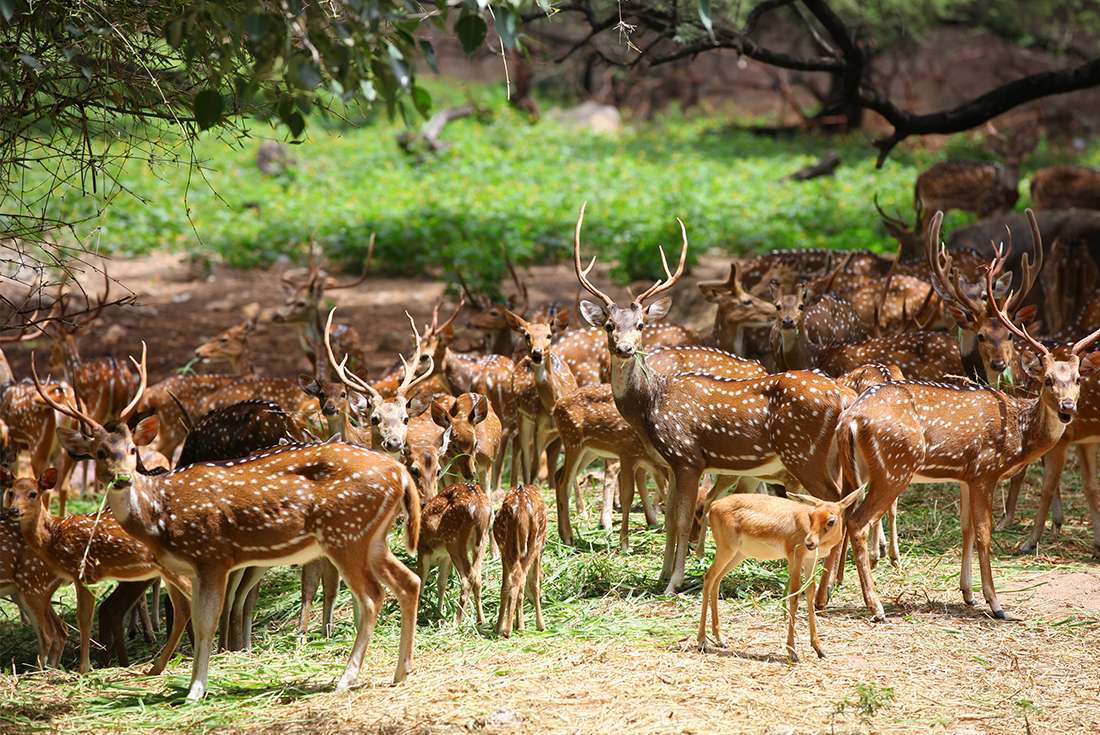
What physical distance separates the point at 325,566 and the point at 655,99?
900 inches

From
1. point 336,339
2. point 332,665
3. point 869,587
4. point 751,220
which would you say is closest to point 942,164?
point 751,220

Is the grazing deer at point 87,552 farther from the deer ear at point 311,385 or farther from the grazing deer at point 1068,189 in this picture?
the grazing deer at point 1068,189

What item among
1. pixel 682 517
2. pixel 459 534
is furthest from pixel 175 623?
pixel 682 517

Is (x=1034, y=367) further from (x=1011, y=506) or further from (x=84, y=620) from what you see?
(x=84, y=620)

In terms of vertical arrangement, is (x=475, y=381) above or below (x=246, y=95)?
below

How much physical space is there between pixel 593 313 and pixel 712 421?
1.14 meters

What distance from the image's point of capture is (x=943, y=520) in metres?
8.45

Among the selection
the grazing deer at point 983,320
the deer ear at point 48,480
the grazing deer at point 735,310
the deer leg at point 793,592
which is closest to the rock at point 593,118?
the grazing deer at point 735,310

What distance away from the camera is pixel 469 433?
7926 mm

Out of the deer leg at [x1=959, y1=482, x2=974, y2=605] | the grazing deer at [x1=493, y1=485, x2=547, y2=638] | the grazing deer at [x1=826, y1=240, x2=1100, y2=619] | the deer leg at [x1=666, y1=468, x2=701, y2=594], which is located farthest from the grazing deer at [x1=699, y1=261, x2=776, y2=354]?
the grazing deer at [x1=493, y1=485, x2=547, y2=638]

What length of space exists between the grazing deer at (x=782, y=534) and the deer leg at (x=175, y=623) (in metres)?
2.57

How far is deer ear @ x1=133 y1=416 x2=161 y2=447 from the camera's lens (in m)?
6.63

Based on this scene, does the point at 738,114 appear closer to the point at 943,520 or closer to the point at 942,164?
the point at 942,164

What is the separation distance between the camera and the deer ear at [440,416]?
7703mm
